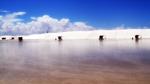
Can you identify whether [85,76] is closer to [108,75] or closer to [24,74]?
[108,75]

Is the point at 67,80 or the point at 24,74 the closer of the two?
the point at 67,80

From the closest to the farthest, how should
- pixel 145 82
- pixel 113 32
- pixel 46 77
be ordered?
1. pixel 145 82
2. pixel 46 77
3. pixel 113 32

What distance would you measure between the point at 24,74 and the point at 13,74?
0.36 meters

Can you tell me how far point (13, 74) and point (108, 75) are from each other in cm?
305

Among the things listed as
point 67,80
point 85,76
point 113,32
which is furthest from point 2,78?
point 113,32

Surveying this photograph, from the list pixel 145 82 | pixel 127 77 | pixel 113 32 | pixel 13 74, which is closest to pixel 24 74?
pixel 13 74

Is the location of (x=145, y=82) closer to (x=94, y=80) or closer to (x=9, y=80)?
(x=94, y=80)

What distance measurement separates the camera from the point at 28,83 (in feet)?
23.2

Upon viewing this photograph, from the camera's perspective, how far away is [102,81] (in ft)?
23.5

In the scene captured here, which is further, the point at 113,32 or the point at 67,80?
the point at 113,32

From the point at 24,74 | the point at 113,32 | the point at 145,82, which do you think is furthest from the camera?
the point at 113,32

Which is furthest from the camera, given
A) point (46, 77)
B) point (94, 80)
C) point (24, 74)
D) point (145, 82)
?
point (24, 74)

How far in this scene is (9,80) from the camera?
746cm

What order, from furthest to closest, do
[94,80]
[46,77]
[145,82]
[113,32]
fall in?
[113,32]
[46,77]
[94,80]
[145,82]
